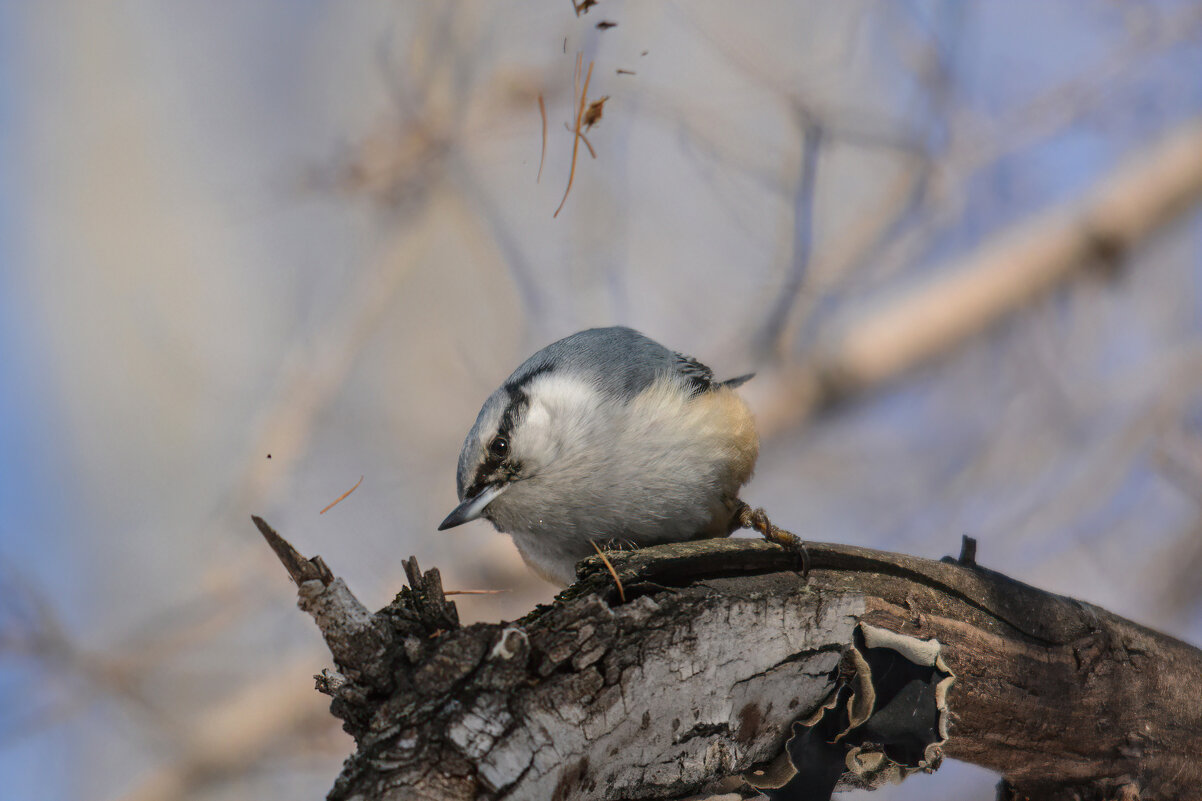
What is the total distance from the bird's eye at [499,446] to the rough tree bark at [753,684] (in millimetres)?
376

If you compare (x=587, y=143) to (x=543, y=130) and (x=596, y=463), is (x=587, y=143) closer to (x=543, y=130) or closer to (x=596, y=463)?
(x=543, y=130)

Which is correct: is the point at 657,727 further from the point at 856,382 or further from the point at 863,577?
the point at 856,382

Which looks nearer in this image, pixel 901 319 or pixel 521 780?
pixel 521 780

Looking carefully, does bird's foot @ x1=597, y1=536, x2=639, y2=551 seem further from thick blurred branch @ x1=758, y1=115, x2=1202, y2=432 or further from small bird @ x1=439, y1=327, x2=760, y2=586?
thick blurred branch @ x1=758, y1=115, x2=1202, y2=432

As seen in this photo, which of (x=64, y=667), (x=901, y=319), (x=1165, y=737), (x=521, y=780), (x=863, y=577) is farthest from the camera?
(x=901, y=319)

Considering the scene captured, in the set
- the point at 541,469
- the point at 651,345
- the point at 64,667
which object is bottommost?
the point at 541,469

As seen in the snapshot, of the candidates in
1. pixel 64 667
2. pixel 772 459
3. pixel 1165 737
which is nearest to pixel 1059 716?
pixel 1165 737

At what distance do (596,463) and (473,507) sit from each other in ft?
0.71

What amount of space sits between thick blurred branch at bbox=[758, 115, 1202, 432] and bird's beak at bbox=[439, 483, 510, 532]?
1263 mm

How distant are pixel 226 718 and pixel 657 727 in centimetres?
182

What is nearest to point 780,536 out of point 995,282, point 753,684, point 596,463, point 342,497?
point 753,684

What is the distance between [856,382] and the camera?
249 cm

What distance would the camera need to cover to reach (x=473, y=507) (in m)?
1.37

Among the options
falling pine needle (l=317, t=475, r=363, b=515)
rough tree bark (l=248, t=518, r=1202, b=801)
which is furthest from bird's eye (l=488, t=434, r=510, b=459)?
falling pine needle (l=317, t=475, r=363, b=515)
